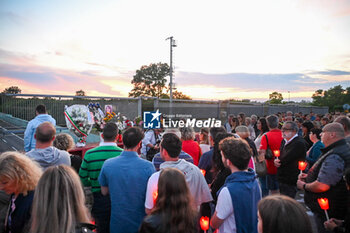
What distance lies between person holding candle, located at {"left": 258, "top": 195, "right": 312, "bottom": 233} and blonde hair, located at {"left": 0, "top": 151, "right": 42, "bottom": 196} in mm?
1846

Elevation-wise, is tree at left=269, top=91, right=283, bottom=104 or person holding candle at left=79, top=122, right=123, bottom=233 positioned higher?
tree at left=269, top=91, right=283, bottom=104

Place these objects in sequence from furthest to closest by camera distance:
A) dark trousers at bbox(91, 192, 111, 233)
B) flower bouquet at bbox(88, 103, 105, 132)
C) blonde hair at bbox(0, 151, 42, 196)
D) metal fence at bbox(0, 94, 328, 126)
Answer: flower bouquet at bbox(88, 103, 105, 132), metal fence at bbox(0, 94, 328, 126), dark trousers at bbox(91, 192, 111, 233), blonde hair at bbox(0, 151, 42, 196)

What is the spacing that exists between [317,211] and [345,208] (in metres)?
0.33

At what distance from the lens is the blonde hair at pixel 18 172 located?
1.85 meters

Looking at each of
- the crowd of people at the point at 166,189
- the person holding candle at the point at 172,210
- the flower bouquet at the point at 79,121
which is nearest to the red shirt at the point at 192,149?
the crowd of people at the point at 166,189

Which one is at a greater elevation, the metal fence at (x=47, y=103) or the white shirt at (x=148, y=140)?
the metal fence at (x=47, y=103)

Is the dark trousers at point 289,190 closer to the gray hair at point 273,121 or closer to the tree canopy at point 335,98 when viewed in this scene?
the gray hair at point 273,121

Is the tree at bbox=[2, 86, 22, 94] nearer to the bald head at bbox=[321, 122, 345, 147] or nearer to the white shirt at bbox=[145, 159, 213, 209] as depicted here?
the white shirt at bbox=[145, 159, 213, 209]

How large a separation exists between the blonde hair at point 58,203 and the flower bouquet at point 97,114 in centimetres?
436

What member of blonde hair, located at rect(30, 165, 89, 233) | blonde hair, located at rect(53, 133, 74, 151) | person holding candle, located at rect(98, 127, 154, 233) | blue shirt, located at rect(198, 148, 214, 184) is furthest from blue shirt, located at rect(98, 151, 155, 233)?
blonde hair, located at rect(53, 133, 74, 151)

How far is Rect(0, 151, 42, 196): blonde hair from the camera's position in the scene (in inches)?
72.9

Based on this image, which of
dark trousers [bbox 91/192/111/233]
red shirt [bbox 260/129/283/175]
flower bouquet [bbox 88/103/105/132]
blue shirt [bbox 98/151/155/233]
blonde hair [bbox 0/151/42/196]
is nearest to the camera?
blonde hair [bbox 0/151/42/196]

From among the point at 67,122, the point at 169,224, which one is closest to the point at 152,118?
the point at 67,122

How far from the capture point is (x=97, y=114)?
19.9ft
